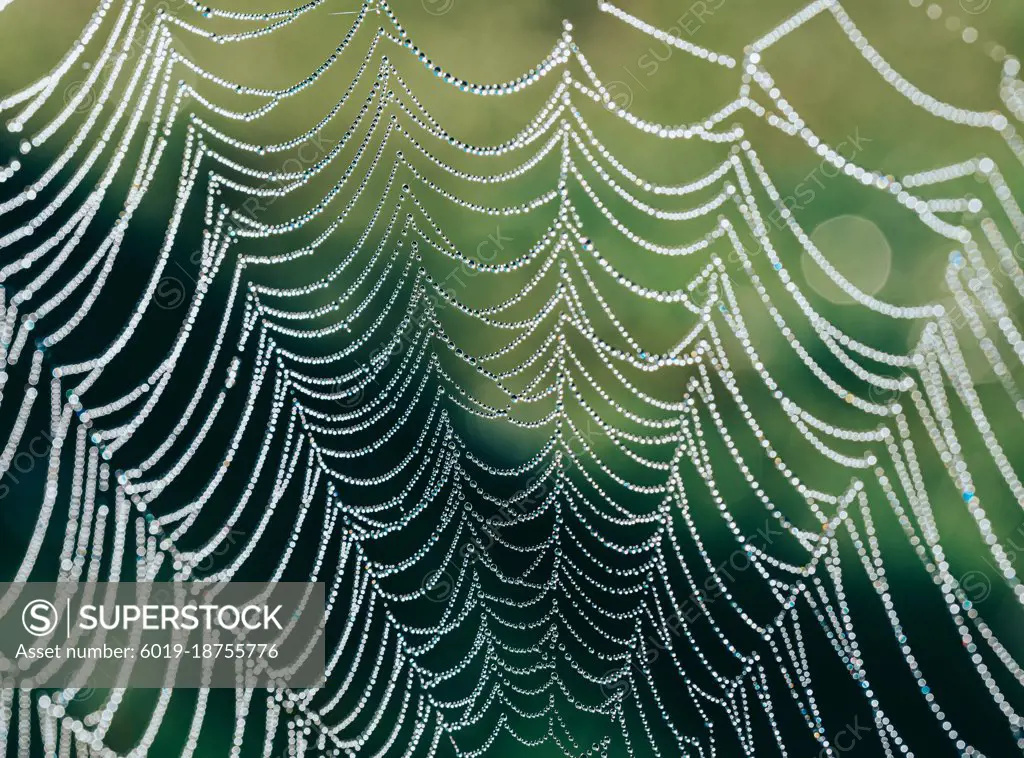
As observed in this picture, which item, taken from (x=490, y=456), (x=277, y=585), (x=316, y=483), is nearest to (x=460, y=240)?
(x=490, y=456)

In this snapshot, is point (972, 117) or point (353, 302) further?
point (353, 302)

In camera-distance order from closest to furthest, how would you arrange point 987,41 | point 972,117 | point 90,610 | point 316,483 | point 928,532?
point 972,117, point 928,532, point 90,610, point 987,41, point 316,483

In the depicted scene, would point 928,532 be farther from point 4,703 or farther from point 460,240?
point 4,703

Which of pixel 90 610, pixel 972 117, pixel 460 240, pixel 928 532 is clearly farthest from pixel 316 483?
pixel 972 117

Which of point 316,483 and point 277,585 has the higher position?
point 316,483

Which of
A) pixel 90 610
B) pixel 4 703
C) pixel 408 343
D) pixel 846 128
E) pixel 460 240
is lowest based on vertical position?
pixel 4 703

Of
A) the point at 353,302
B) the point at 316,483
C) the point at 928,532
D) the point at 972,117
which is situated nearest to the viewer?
the point at 972,117

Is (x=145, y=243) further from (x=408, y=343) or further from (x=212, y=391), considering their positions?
(x=408, y=343)
